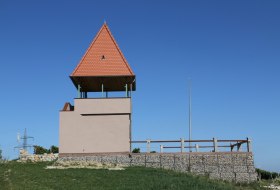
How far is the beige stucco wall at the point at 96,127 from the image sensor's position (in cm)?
3206

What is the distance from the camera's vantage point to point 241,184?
29062 mm

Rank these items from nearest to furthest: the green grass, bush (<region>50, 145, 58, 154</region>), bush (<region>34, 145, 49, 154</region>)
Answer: the green grass → bush (<region>34, 145, 49, 154</region>) → bush (<region>50, 145, 58, 154</region>)

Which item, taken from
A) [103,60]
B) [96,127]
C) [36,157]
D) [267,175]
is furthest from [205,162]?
[36,157]

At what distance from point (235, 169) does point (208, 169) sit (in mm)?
1820

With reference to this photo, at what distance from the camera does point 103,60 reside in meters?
33.7

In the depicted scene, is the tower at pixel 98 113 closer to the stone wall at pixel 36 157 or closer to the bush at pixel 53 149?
the stone wall at pixel 36 157

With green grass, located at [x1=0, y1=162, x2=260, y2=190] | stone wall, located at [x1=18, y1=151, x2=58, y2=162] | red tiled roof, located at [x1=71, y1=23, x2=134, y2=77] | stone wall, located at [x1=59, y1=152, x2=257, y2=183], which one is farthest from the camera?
stone wall, located at [x1=18, y1=151, x2=58, y2=162]

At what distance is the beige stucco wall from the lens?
32062mm

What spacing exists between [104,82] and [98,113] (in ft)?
9.64

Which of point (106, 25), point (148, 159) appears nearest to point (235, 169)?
point (148, 159)

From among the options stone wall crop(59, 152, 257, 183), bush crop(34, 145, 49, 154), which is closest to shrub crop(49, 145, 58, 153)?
bush crop(34, 145, 49, 154)

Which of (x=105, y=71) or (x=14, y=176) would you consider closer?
(x=14, y=176)

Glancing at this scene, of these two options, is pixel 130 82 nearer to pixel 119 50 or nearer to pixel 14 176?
pixel 119 50

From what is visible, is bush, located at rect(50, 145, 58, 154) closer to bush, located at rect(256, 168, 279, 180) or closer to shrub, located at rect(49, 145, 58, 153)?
shrub, located at rect(49, 145, 58, 153)
